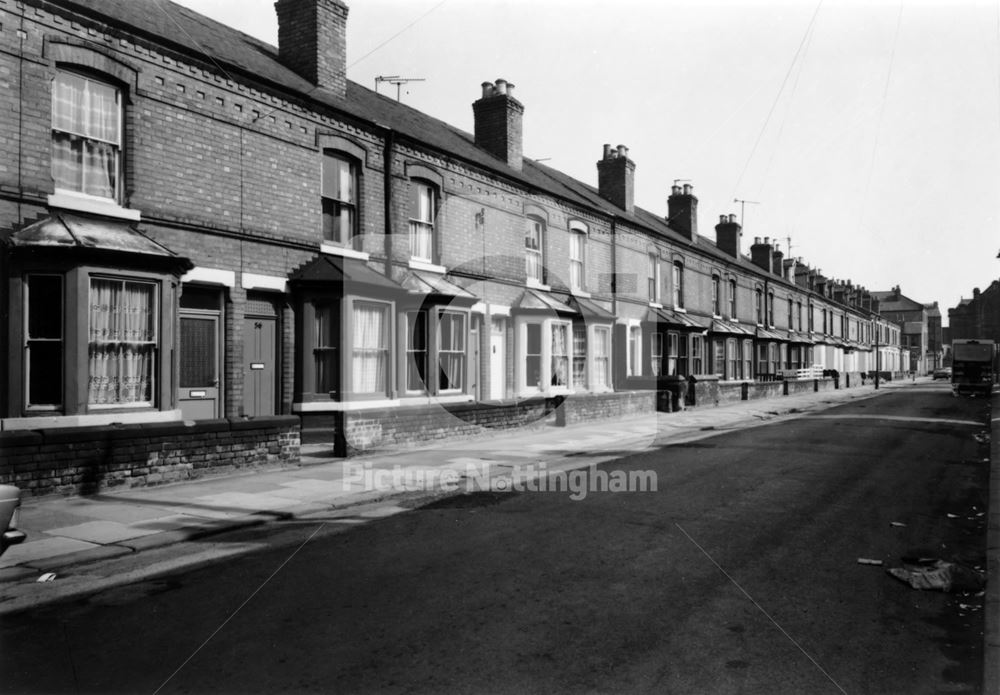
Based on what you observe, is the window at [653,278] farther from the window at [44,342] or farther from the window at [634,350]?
the window at [44,342]

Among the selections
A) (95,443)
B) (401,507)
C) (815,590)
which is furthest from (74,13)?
(815,590)

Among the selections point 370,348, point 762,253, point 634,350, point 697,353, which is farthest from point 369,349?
point 762,253

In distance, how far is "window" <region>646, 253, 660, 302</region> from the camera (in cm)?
2811

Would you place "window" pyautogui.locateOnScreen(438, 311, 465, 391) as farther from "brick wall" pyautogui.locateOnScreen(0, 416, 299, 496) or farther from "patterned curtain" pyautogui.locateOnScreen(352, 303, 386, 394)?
"brick wall" pyautogui.locateOnScreen(0, 416, 299, 496)

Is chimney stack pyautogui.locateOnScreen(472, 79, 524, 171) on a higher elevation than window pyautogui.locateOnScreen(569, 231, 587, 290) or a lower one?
higher

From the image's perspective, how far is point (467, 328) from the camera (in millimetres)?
17391

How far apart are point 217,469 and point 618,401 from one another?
13.9m

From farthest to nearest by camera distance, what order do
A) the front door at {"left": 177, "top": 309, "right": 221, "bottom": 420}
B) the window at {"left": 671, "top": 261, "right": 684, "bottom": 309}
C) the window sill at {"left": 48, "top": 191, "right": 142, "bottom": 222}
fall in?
the window at {"left": 671, "top": 261, "right": 684, "bottom": 309}, the front door at {"left": 177, "top": 309, "right": 221, "bottom": 420}, the window sill at {"left": 48, "top": 191, "right": 142, "bottom": 222}

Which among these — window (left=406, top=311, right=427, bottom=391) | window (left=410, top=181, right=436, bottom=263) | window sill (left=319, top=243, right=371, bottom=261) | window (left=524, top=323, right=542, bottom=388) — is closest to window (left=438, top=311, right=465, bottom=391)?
window (left=406, top=311, right=427, bottom=391)

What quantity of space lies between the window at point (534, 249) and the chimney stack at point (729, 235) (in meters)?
23.1

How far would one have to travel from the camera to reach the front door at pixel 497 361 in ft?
63.3

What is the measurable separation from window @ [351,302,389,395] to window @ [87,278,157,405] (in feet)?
13.7

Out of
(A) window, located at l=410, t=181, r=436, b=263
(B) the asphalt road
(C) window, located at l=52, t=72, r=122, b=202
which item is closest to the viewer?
(B) the asphalt road

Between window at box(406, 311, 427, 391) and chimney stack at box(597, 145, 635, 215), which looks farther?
chimney stack at box(597, 145, 635, 215)
